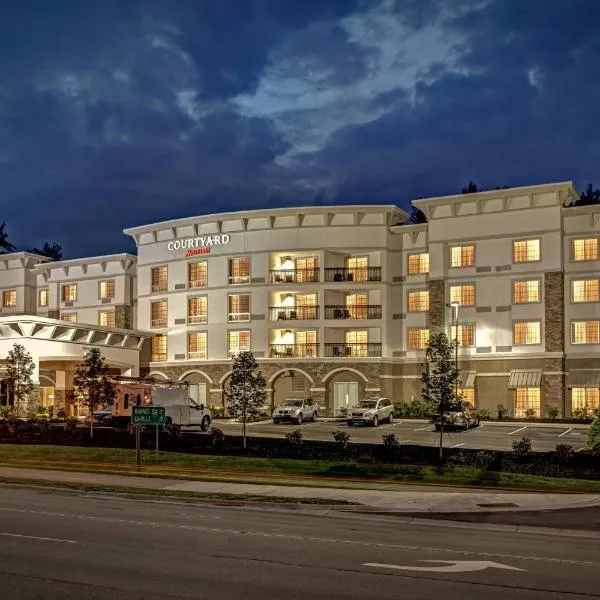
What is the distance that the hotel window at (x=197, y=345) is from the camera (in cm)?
6650

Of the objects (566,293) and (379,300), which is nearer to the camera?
(566,293)

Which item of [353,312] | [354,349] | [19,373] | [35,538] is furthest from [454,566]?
[353,312]

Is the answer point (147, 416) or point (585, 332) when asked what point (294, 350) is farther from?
point (147, 416)

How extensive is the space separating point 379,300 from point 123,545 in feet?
158

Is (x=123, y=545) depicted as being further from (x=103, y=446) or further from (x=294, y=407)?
(x=294, y=407)

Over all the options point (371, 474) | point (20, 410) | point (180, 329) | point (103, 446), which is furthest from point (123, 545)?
point (180, 329)

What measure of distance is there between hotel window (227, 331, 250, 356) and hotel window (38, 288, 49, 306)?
878 inches

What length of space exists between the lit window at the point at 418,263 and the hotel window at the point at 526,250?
Result: 6.61m

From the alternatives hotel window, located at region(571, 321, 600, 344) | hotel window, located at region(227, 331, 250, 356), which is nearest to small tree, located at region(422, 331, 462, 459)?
hotel window, located at region(571, 321, 600, 344)

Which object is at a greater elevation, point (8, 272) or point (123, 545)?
point (8, 272)

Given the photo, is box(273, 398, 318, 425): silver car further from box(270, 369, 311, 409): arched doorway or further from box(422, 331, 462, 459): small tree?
box(422, 331, 462, 459): small tree

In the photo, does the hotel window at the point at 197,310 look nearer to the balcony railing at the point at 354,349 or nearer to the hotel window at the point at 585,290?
the balcony railing at the point at 354,349

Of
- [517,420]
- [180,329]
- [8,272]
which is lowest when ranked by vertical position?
[517,420]

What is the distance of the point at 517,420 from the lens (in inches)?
2127
